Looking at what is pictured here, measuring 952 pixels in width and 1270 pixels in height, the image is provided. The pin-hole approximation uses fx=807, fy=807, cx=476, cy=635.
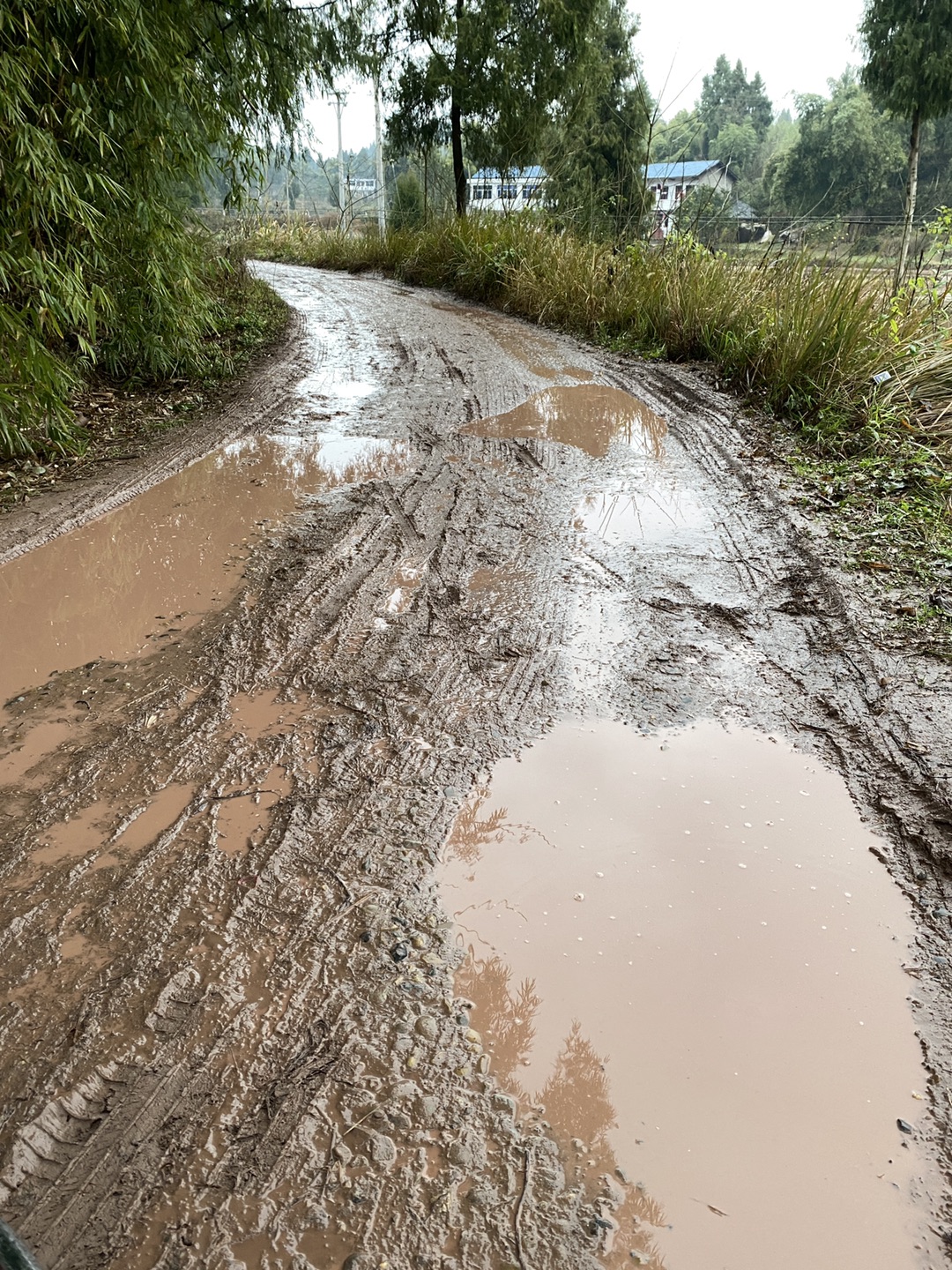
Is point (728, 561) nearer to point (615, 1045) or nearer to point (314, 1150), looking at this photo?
point (615, 1045)

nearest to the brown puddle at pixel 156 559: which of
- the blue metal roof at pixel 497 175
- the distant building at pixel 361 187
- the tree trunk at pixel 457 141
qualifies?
Result: the tree trunk at pixel 457 141

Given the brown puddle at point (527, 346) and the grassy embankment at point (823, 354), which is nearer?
A: the grassy embankment at point (823, 354)

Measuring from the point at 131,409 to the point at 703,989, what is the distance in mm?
5494

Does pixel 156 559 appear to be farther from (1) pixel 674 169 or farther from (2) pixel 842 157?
(2) pixel 842 157

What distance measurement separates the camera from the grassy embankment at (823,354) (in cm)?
394

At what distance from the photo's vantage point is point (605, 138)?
22734 millimetres

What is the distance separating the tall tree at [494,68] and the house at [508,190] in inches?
18.1

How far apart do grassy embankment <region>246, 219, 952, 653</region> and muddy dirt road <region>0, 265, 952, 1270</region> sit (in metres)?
0.45

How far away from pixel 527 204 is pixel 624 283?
4361 millimetres

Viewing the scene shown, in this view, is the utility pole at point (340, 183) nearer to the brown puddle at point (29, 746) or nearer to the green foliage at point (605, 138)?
the green foliage at point (605, 138)

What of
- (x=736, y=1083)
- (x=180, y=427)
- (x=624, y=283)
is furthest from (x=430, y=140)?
(x=736, y=1083)

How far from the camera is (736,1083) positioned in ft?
5.25

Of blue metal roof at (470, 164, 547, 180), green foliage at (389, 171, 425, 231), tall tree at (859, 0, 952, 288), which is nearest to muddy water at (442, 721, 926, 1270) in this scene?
blue metal roof at (470, 164, 547, 180)

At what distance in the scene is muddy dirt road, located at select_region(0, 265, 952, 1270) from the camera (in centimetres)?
138
